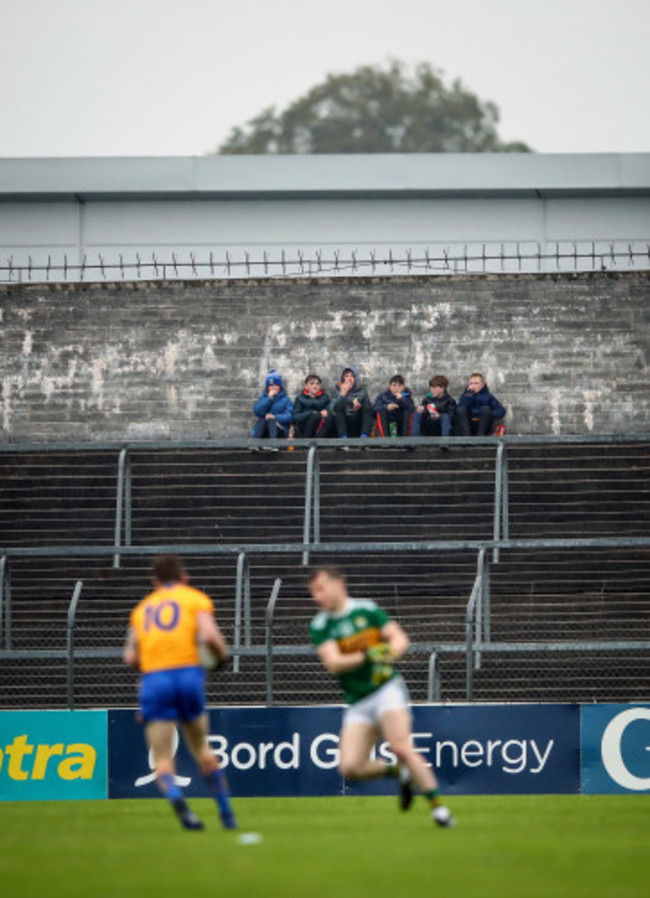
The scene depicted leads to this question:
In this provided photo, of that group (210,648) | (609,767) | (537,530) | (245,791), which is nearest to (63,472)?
(537,530)

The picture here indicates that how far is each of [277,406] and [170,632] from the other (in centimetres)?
1487

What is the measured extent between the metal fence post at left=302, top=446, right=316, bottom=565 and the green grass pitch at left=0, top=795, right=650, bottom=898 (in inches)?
337

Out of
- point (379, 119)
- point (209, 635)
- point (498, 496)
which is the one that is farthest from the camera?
point (379, 119)

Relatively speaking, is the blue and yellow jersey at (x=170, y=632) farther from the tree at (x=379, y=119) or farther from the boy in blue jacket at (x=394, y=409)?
the tree at (x=379, y=119)

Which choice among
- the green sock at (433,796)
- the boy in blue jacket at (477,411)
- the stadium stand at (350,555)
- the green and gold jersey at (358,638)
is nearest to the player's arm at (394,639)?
the green and gold jersey at (358,638)

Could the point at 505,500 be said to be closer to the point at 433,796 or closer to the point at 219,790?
the point at 433,796

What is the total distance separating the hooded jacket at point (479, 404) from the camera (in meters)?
26.2

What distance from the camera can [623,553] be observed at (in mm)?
23469

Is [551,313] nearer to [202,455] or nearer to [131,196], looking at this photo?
[202,455]


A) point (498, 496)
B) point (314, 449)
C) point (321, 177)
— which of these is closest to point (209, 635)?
point (498, 496)

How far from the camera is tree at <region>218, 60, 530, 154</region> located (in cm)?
7681

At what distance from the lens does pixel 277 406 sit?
87.4 feet

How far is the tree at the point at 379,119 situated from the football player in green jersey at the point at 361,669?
65208mm

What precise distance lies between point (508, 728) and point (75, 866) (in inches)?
335
